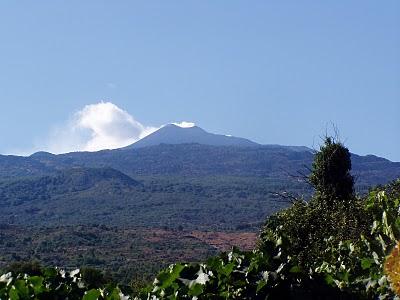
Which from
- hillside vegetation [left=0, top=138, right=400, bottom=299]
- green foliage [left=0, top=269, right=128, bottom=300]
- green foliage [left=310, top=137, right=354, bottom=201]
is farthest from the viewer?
green foliage [left=310, top=137, right=354, bottom=201]

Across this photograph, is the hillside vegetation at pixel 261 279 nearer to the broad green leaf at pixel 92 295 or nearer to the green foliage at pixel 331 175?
the broad green leaf at pixel 92 295

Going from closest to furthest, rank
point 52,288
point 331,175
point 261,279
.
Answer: point 261,279
point 52,288
point 331,175

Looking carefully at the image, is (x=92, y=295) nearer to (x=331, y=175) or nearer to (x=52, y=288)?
(x=52, y=288)

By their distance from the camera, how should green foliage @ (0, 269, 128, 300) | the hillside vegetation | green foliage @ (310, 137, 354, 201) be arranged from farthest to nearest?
1. green foliage @ (310, 137, 354, 201)
2. green foliage @ (0, 269, 128, 300)
3. the hillside vegetation

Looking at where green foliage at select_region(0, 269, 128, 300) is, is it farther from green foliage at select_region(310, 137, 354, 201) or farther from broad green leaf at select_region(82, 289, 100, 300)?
→ green foliage at select_region(310, 137, 354, 201)

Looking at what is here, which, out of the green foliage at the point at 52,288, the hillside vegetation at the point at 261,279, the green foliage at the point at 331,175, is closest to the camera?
the hillside vegetation at the point at 261,279

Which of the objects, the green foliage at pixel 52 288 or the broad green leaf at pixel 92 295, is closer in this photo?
A: the broad green leaf at pixel 92 295

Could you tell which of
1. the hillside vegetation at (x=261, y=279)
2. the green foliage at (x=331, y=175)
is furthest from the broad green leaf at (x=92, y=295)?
the green foliage at (x=331, y=175)

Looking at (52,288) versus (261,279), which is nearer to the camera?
(261,279)

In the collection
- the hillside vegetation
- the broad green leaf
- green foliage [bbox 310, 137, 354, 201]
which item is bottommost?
the broad green leaf

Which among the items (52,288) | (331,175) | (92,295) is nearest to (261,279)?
(92,295)

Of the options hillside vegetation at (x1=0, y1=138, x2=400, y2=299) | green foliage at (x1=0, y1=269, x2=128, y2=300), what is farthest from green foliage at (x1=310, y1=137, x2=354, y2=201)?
green foliage at (x1=0, y1=269, x2=128, y2=300)

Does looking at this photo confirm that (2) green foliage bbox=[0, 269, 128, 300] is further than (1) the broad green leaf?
Yes

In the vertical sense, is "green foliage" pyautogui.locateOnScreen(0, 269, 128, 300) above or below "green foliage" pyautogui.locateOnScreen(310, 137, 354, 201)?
below
